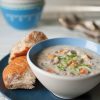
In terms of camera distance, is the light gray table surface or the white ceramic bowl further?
the light gray table surface

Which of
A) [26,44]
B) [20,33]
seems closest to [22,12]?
[20,33]

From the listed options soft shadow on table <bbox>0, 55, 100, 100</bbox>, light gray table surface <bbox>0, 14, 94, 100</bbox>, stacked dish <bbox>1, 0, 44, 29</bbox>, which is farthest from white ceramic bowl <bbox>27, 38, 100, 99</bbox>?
stacked dish <bbox>1, 0, 44, 29</bbox>

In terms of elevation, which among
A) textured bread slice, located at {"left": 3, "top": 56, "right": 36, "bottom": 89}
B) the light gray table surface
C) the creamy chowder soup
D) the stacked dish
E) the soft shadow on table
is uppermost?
the creamy chowder soup

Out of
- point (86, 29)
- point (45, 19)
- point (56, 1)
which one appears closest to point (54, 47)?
point (86, 29)

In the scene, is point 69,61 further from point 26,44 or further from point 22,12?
point 22,12

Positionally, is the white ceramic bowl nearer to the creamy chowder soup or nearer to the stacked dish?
the creamy chowder soup

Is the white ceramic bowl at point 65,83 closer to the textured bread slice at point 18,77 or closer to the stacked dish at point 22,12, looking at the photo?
the textured bread slice at point 18,77

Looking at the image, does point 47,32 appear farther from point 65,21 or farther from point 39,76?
point 39,76
